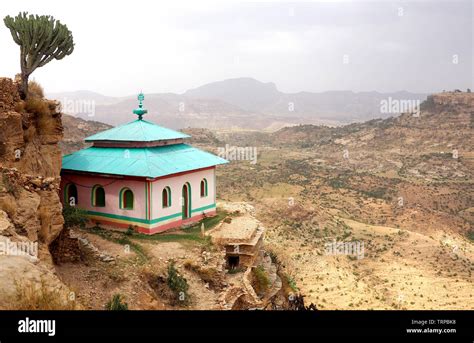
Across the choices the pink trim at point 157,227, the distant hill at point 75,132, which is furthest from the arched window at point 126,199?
the distant hill at point 75,132

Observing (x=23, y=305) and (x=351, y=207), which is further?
(x=351, y=207)

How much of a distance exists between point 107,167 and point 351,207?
82.1 ft

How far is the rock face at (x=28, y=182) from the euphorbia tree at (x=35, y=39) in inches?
45.7

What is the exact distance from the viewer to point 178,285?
1375 cm

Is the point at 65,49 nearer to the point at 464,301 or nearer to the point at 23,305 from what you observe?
the point at 23,305

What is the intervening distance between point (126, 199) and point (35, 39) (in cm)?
658

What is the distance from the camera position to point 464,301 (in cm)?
2109

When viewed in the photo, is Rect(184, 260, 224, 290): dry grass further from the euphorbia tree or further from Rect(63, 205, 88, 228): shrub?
the euphorbia tree

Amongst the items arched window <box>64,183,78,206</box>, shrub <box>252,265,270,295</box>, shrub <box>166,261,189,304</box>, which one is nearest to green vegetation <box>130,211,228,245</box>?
shrub <box>252,265,270,295</box>

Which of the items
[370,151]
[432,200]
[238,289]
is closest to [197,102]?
[370,151]

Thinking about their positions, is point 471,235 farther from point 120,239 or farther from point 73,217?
point 73,217

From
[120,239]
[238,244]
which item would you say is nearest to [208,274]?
[238,244]

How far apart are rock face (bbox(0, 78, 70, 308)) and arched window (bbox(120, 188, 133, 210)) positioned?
2.95m

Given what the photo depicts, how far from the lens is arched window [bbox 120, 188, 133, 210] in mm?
18094
